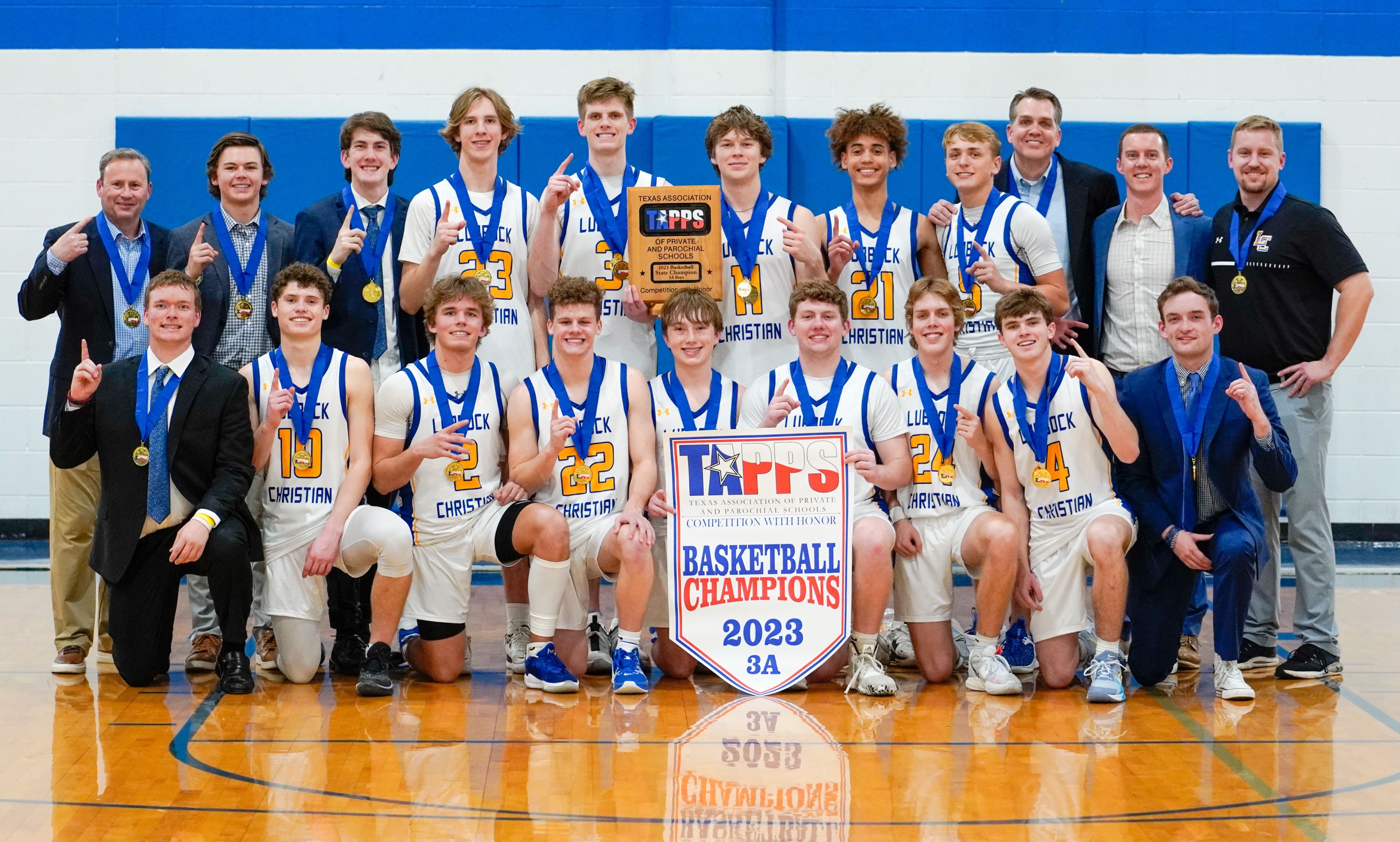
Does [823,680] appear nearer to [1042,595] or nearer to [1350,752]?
[1042,595]

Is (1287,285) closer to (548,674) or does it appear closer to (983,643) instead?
(983,643)

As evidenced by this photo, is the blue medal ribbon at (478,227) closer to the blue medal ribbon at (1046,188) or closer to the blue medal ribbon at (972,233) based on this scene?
the blue medal ribbon at (972,233)

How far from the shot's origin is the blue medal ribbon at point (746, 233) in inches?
231

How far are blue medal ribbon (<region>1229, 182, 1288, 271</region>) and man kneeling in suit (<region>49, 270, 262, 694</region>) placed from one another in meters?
4.09

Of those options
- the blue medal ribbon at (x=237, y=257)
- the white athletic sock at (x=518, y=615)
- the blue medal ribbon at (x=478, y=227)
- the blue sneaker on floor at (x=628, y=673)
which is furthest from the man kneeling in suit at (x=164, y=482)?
the blue sneaker on floor at (x=628, y=673)

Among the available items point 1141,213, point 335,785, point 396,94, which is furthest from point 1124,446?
point 396,94

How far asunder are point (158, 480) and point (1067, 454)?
350 centimetres

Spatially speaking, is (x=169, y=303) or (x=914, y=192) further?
(x=914, y=192)

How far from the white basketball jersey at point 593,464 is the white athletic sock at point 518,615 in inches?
18.7

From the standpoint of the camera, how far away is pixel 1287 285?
5.64 meters

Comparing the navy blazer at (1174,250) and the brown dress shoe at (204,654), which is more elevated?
the navy blazer at (1174,250)

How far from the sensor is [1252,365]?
571cm

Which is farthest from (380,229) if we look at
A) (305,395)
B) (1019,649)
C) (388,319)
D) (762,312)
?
(1019,649)

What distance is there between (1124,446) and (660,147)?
431 centimetres
